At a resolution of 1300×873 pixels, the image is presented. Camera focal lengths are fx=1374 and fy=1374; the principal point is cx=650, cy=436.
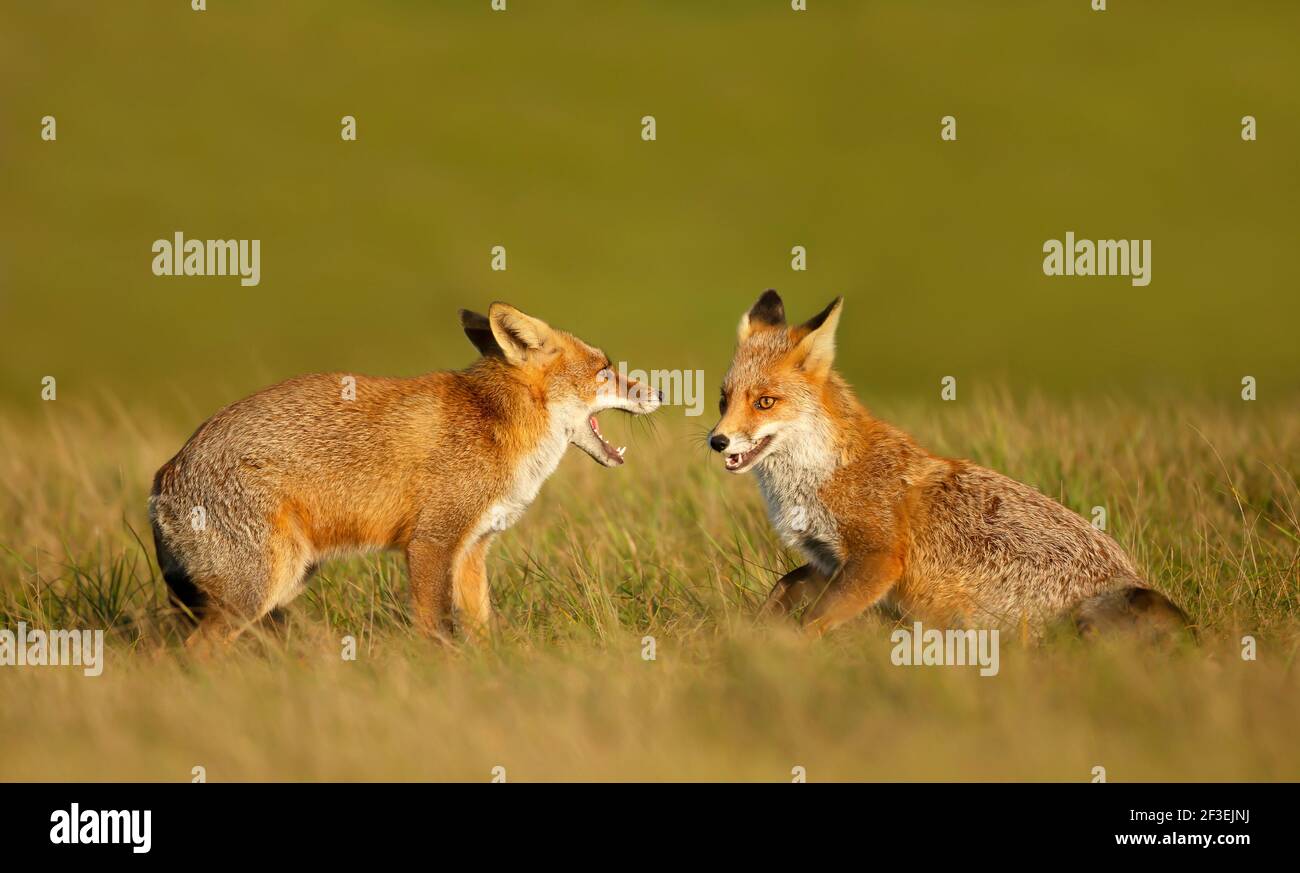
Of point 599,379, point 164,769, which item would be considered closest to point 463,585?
point 599,379

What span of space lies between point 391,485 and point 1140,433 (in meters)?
5.83

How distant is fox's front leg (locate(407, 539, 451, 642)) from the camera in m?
7.43

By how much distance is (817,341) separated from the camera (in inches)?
310

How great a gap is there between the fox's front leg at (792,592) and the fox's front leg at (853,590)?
0.23m

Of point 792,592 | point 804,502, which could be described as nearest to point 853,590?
point 792,592

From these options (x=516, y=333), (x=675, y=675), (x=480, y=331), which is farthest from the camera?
(x=480, y=331)

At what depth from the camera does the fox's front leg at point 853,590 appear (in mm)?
7031

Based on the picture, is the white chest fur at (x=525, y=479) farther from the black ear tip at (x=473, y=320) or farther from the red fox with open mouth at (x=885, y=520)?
the red fox with open mouth at (x=885, y=520)

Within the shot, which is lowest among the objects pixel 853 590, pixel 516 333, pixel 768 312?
pixel 853 590

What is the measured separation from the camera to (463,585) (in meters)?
8.05

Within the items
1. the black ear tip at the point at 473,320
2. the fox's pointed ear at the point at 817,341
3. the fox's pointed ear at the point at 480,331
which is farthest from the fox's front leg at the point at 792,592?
the black ear tip at the point at 473,320

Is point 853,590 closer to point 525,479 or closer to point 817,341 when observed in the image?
point 817,341

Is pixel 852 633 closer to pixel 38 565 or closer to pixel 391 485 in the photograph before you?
pixel 391 485

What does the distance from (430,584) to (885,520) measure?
98.1 inches
